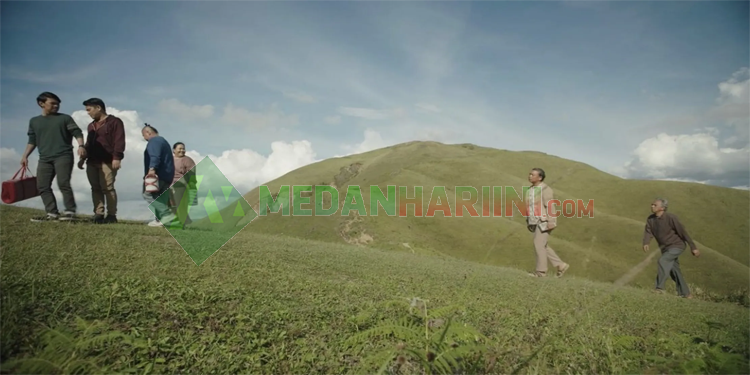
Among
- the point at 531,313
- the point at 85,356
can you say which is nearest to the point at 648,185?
the point at 531,313

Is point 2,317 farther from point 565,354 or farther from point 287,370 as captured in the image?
point 565,354

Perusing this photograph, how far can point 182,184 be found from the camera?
41.0ft

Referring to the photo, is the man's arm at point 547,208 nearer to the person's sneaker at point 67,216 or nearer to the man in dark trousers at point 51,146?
the man in dark trousers at point 51,146

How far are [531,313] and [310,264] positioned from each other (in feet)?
13.8

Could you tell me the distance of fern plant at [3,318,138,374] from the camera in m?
2.37

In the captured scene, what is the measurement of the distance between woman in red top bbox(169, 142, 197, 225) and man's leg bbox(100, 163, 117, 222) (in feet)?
5.33

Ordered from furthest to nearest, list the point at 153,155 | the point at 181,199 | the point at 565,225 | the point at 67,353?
the point at 565,225
the point at 181,199
the point at 153,155
the point at 67,353

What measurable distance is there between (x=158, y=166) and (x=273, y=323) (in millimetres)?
8977

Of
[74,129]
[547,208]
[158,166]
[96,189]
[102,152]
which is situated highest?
[74,129]

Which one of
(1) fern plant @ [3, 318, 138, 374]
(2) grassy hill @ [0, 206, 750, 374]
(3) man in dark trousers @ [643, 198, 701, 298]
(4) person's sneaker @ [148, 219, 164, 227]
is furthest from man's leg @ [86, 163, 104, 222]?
(3) man in dark trousers @ [643, 198, 701, 298]

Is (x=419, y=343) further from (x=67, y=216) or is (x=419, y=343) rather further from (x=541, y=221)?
(x=67, y=216)

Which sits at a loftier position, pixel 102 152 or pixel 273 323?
pixel 102 152

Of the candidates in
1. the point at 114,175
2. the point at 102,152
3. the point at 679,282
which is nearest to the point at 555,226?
the point at 679,282

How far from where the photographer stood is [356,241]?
39.8 m
